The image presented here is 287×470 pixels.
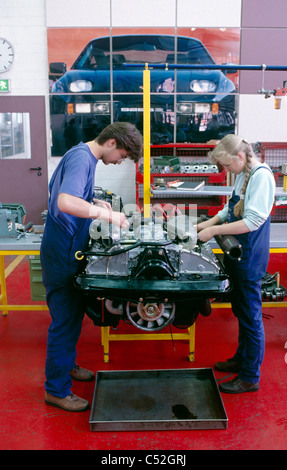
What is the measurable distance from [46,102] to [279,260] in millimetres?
3910

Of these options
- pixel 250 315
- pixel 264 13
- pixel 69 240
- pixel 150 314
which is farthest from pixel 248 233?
pixel 264 13

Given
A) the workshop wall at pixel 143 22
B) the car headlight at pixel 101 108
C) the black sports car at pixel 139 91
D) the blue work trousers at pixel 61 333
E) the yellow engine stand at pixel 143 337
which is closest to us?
the blue work trousers at pixel 61 333

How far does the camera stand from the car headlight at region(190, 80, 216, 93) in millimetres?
6188

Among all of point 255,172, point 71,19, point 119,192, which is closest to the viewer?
point 255,172

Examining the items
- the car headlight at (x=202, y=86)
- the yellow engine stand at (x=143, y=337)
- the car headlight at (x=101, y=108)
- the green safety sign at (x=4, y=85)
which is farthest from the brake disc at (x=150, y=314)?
the green safety sign at (x=4, y=85)

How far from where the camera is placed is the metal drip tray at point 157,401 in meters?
2.16

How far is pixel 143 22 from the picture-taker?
20.0 feet

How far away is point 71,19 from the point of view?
6031 mm

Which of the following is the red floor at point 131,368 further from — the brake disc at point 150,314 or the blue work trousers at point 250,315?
the brake disc at point 150,314

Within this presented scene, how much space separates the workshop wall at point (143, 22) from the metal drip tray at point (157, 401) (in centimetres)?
480

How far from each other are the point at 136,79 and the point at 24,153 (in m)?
1.96

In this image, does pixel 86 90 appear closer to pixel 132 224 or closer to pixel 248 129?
pixel 248 129
